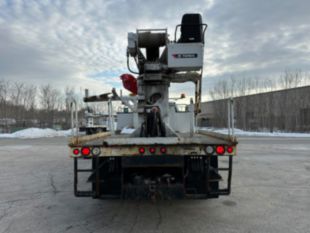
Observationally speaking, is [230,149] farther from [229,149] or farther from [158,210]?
[158,210]

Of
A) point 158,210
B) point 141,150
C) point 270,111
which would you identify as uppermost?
point 270,111

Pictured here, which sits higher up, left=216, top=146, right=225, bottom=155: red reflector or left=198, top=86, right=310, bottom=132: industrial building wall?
left=198, top=86, right=310, bottom=132: industrial building wall

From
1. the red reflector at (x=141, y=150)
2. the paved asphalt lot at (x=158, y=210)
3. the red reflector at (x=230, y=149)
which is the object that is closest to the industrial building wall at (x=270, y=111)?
the paved asphalt lot at (x=158, y=210)

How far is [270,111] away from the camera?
25.6 m

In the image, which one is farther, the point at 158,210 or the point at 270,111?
the point at 270,111

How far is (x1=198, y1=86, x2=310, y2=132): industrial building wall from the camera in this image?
23703 mm

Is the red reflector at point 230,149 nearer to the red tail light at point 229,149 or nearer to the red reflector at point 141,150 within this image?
the red tail light at point 229,149

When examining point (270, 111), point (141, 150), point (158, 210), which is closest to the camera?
point (141, 150)

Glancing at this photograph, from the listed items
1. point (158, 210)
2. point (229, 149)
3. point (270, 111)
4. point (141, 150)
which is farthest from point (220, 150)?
point (270, 111)

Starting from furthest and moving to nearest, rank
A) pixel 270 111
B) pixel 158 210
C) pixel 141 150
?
pixel 270 111
pixel 158 210
pixel 141 150

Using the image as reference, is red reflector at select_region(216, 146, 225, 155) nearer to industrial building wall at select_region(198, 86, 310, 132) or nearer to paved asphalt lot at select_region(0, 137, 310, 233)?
paved asphalt lot at select_region(0, 137, 310, 233)

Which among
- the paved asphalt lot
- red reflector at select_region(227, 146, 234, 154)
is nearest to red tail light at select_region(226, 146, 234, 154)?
red reflector at select_region(227, 146, 234, 154)

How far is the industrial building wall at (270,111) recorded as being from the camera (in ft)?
77.8

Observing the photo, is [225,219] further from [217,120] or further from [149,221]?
[217,120]
